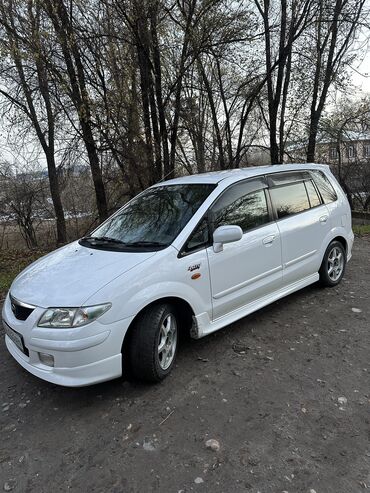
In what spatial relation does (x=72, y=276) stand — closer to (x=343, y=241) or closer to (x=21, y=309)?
(x=21, y=309)

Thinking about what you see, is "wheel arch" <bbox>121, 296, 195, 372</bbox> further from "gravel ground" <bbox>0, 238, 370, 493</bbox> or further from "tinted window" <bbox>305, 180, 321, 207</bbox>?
"tinted window" <bbox>305, 180, 321, 207</bbox>

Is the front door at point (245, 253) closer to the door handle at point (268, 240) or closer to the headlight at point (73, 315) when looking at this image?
the door handle at point (268, 240)

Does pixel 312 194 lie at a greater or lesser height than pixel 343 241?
greater

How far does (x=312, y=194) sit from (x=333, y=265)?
3.39 feet

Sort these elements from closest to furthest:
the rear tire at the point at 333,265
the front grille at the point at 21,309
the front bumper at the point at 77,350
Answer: the front bumper at the point at 77,350 < the front grille at the point at 21,309 < the rear tire at the point at 333,265

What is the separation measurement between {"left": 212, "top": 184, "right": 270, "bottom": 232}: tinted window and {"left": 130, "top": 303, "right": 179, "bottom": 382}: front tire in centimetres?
106

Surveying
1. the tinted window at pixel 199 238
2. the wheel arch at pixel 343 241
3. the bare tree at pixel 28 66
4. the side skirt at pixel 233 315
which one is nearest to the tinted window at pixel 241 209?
the tinted window at pixel 199 238

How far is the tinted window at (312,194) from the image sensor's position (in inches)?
187

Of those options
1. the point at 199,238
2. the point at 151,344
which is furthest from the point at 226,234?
the point at 151,344

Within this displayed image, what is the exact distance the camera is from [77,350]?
2.71m

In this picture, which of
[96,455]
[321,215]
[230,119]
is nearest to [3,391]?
[96,455]

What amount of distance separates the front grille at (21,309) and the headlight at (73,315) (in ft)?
0.79

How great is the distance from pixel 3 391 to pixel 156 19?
802cm

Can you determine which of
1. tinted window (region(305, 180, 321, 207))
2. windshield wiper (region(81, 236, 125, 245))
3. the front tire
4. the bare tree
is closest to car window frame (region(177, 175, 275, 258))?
the front tire
